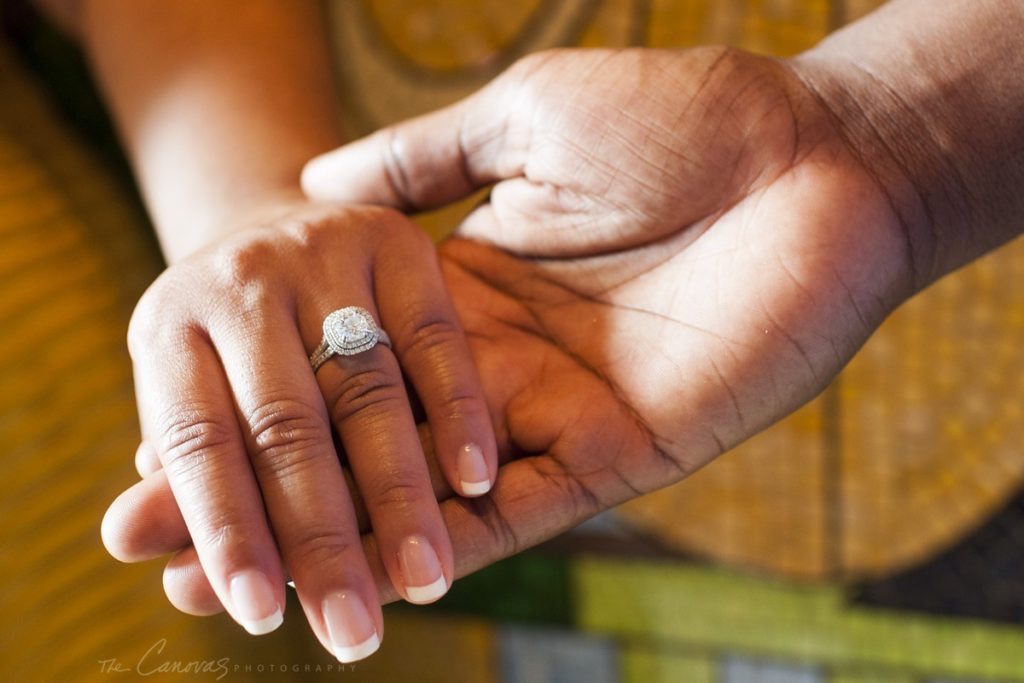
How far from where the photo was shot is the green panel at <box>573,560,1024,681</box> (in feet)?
3.38

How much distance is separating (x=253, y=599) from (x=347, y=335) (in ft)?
0.53

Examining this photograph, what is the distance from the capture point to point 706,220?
0.62 metres

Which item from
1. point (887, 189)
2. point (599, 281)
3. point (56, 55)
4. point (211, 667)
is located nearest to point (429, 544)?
point (599, 281)

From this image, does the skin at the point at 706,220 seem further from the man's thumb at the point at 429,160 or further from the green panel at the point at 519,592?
the green panel at the point at 519,592

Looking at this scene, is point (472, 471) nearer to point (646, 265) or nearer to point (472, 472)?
point (472, 472)

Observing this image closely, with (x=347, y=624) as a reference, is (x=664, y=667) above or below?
below

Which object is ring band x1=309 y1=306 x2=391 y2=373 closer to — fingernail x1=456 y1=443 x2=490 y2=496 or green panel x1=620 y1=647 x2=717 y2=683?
fingernail x1=456 y1=443 x2=490 y2=496

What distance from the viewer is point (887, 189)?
595 mm

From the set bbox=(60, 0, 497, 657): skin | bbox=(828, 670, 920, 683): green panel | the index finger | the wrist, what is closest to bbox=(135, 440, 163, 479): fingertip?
bbox=(60, 0, 497, 657): skin

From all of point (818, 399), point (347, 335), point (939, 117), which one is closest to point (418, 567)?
point (347, 335)

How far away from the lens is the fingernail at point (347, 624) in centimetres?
48

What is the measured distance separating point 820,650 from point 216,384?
0.82 meters

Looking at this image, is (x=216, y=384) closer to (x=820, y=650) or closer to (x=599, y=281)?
(x=599, y=281)

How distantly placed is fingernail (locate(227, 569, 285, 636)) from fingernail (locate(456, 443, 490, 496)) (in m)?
0.12
